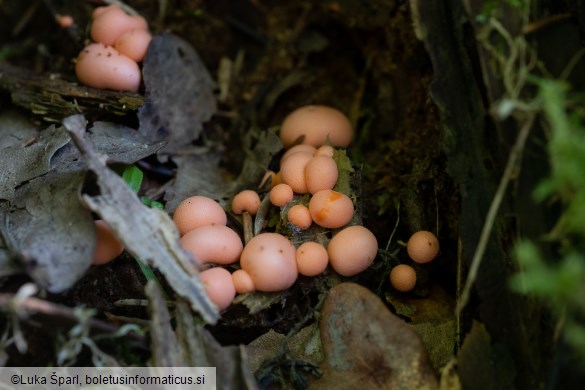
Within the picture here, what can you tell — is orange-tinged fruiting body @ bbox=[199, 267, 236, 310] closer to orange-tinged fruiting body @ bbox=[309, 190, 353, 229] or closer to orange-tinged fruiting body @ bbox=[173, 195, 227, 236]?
orange-tinged fruiting body @ bbox=[173, 195, 227, 236]

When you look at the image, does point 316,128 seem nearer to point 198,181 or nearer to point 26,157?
point 198,181

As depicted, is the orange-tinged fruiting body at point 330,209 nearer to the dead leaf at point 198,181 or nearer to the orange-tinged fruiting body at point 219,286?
the orange-tinged fruiting body at point 219,286

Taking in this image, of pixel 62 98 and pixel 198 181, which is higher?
pixel 62 98

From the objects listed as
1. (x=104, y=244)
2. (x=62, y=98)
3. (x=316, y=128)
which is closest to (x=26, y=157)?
(x=62, y=98)

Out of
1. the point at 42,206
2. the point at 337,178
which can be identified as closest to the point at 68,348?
the point at 42,206

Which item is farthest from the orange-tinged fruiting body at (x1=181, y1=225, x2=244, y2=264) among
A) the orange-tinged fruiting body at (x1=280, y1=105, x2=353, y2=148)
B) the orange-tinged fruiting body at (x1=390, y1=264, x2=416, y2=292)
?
the orange-tinged fruiting body at (x1=280, y1=105, x2=353, y2=148)

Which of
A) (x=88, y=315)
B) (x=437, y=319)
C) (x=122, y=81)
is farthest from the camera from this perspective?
(x=122, y=81)

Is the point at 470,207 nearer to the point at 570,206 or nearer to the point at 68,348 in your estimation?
the point at 570,206
